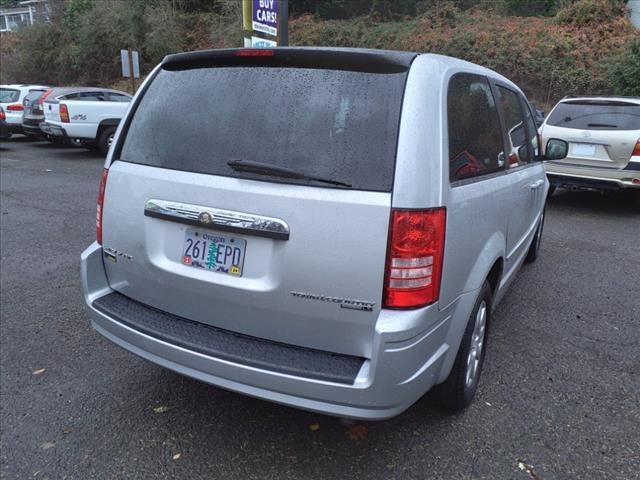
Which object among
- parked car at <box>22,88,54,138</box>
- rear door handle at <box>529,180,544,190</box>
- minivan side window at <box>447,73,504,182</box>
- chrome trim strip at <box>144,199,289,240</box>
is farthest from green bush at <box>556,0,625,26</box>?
chrome trim strip at <box>144,199,289,240</box>

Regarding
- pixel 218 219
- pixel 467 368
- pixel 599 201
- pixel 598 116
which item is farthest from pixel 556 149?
pixel 599 201

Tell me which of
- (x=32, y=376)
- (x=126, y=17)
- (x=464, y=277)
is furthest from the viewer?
(x=126, y=17)

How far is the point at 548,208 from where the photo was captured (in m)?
8.01

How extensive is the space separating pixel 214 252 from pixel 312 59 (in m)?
0.95

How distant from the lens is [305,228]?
2029mm

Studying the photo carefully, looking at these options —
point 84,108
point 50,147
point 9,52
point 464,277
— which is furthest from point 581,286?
point 9,52

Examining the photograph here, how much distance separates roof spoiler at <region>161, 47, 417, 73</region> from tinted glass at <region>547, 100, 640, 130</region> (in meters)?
6.16

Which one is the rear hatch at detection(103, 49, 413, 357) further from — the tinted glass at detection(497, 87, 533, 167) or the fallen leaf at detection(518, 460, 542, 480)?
the tinted glass at detection(497, 87, 533, 167)

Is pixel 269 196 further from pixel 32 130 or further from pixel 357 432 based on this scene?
pixel 32 130

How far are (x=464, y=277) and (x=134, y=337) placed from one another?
5.17 feet

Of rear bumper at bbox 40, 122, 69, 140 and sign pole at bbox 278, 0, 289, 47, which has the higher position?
sign pole at bbox 278, 0, 289, 47

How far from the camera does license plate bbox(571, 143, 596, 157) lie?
23.6ft

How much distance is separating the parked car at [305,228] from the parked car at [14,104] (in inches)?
594

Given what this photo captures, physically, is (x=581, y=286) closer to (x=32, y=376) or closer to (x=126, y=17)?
(x=32, y=376)
